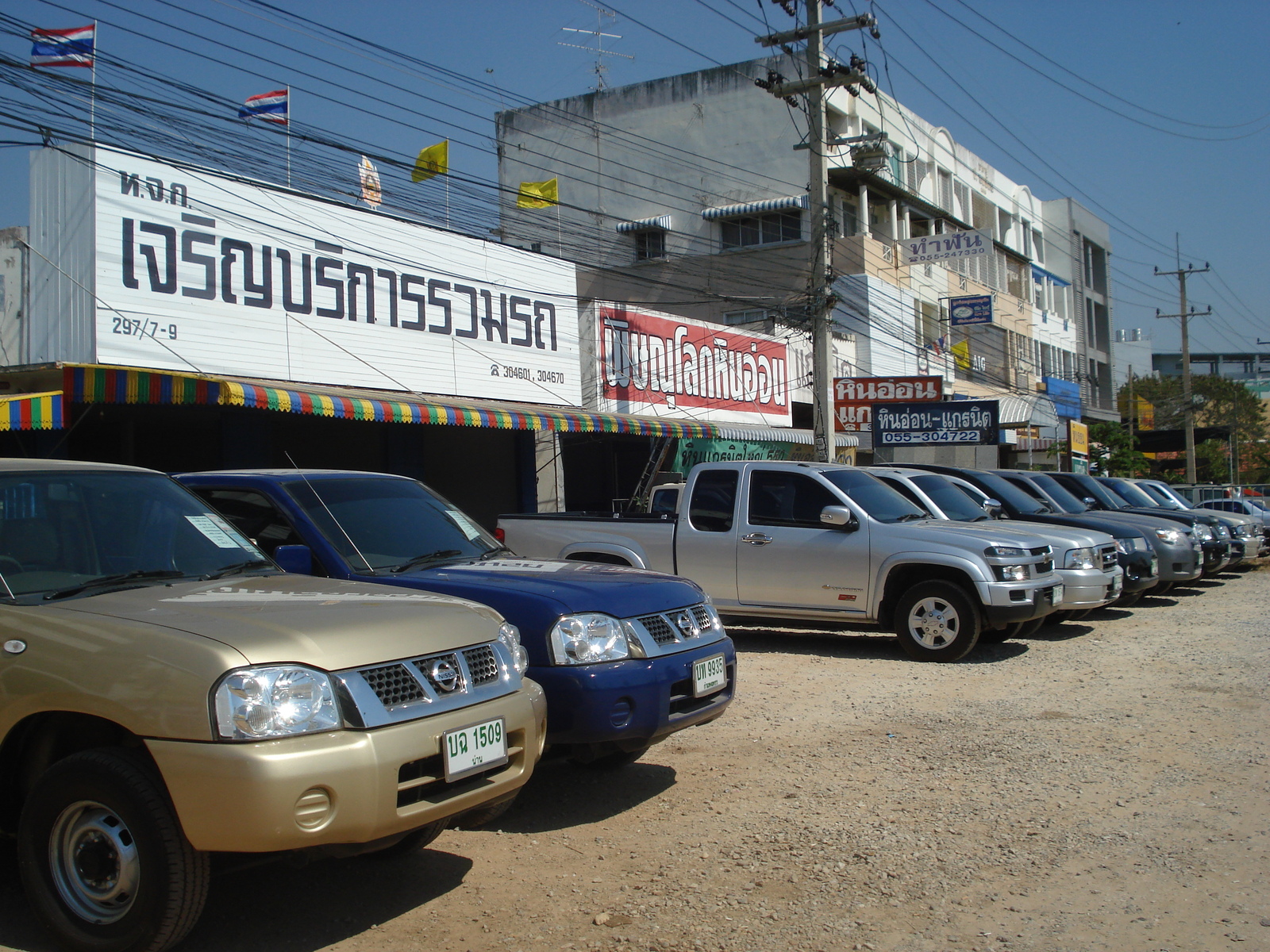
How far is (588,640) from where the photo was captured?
520 centimetres

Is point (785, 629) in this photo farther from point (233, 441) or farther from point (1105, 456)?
point (1105, 456)

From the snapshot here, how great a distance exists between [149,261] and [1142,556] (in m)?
12.7

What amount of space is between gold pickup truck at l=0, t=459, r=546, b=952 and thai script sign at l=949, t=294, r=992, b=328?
115 ft

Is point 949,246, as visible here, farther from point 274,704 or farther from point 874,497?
point 274,704

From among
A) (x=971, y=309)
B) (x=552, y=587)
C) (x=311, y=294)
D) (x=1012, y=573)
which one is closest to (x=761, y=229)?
(x=971, y=309)

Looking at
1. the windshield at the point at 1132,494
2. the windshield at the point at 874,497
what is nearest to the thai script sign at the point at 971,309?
the windshield at the point at 1132,494

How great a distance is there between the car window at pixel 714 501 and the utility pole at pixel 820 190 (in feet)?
31.8

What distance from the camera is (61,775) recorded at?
143 inches

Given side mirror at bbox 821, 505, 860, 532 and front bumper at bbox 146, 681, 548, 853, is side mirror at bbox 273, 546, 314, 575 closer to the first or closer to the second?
front bumper at bbox 146, 681, 548, 853

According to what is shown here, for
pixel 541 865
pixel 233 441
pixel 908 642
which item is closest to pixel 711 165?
pixel 233 441

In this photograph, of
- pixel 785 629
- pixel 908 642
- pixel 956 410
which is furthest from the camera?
pixel 956 410

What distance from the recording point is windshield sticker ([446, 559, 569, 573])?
5.79 m

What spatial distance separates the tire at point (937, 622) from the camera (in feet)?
31.9

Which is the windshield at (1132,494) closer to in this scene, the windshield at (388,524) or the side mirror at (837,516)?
the side mirror at (837,516)
